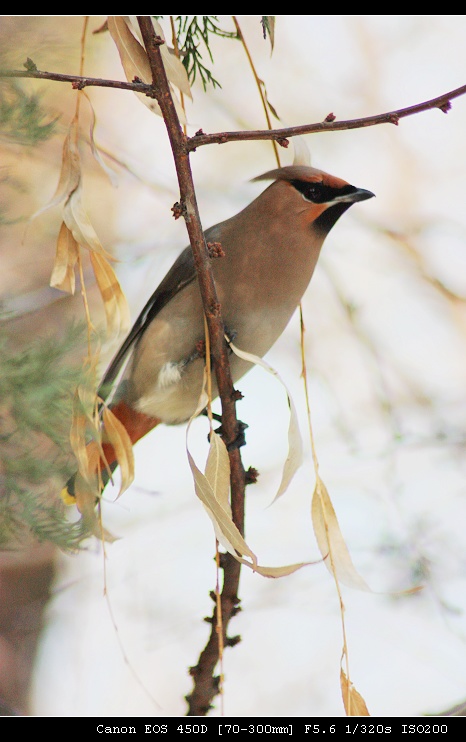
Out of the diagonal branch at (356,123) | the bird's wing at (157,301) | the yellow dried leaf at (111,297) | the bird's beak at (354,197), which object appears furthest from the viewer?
the bird's wing at (157,301)

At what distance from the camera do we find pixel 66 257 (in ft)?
2.80

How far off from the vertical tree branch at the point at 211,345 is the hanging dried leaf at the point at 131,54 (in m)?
0.01

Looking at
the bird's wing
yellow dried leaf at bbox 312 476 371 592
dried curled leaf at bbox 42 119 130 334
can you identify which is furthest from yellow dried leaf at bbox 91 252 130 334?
the bird's wing

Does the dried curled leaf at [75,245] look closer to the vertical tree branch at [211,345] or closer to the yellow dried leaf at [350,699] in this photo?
the vertical tree branch at [211,345]

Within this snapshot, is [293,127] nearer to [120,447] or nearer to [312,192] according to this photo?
[120,447]

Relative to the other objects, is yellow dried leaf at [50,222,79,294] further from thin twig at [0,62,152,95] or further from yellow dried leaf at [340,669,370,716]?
yellow dried leaf at [340,669,370,716]

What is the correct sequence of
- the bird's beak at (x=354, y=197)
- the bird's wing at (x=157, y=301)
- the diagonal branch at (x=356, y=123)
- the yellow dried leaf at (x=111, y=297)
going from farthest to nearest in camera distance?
the bird's wing at (x=157, y=301) → the bird's beak at (x=354, y=197) → the yellow dried leaf at (x=111, y=297) → the diagonal branch at (x=356, y=123)

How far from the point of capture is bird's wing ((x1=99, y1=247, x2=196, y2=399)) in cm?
133

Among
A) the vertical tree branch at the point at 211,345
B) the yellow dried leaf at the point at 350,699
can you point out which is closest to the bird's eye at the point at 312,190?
the vertical tree branch at the point at 211,345

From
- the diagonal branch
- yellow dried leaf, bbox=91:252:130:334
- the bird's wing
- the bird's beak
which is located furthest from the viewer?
the bird's wing

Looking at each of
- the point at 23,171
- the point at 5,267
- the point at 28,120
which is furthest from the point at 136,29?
the point at 5,267

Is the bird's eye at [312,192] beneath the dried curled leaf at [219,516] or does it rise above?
above

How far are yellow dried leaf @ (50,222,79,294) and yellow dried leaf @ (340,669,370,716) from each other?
1.71 feet

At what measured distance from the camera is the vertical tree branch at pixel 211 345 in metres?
0.84
